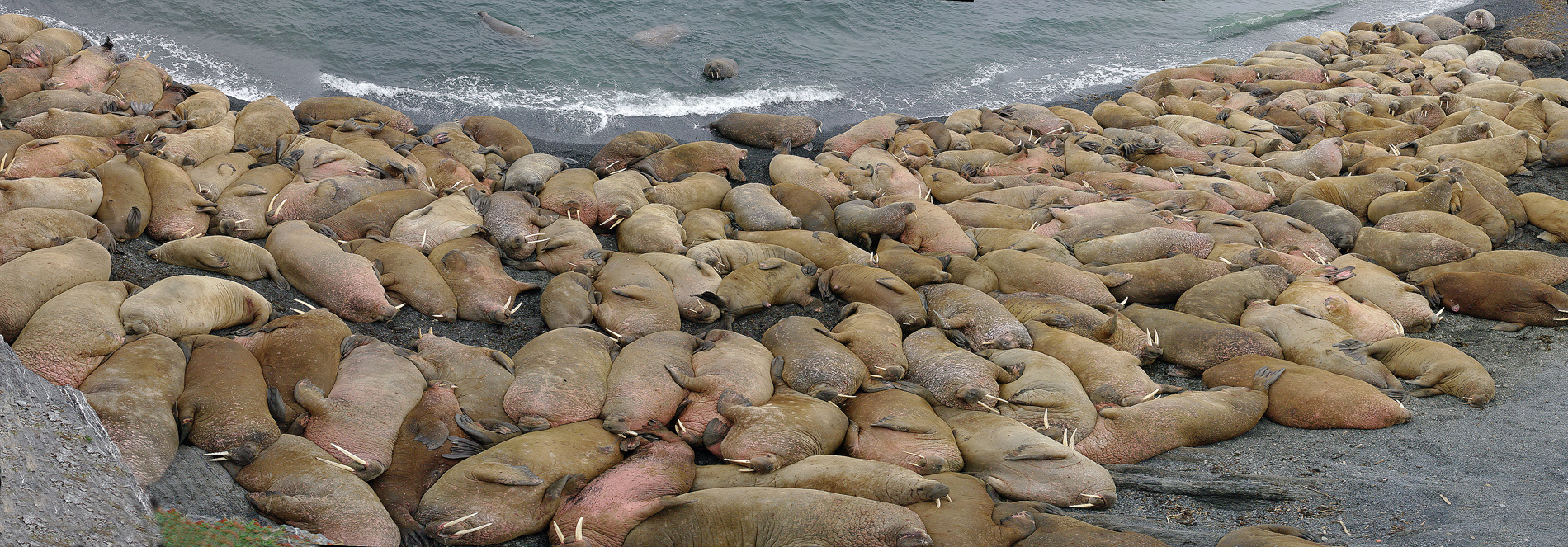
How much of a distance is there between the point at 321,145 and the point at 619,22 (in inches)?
393

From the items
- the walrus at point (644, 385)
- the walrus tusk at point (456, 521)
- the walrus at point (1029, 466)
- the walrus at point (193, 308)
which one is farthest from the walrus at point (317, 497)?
the walrus at point (1029, 466)

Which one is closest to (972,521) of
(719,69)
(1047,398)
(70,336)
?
(1047,398)

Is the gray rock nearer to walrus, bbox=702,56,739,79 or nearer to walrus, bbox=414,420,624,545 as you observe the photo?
walrus, bbox=414,420,624,545

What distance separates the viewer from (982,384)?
6711mm

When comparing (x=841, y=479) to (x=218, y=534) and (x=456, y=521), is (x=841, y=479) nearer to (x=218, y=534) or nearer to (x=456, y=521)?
(x=456, y=521)

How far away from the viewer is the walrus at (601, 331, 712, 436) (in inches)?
240

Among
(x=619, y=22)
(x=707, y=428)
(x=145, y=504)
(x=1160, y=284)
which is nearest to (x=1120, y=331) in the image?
(x=1160, y=284)

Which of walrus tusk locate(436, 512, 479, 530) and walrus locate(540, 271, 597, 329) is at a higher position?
walrus locate(540, 271, 597, 329)

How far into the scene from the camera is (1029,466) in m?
5.77

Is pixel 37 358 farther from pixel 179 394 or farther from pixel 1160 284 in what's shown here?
pixel 1160 284

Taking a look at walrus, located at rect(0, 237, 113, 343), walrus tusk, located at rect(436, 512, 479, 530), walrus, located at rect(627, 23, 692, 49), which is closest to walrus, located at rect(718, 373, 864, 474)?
walrus tusk, located at rect(436, 512, 479, 530)

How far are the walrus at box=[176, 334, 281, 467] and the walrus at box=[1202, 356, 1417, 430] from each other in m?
7.34

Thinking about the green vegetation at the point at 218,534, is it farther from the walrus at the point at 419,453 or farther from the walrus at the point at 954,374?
the walrus at the point at 954,374

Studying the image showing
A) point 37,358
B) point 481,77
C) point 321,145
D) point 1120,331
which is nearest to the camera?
point 37,358
